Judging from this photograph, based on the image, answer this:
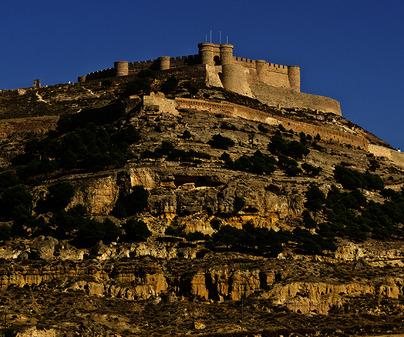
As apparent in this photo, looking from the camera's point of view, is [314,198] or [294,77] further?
[294,77]

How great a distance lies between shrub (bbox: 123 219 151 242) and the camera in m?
66.2

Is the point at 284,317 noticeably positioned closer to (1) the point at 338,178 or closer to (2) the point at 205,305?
(2) the point at 205,305

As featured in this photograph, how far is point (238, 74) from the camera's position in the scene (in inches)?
3686

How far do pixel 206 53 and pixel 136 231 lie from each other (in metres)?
29.0

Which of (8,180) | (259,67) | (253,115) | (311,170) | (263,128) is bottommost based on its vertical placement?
(8,180)

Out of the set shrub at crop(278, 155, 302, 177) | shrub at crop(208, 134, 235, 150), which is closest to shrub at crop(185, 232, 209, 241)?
shrub at crop(278, 155, 302, 177)

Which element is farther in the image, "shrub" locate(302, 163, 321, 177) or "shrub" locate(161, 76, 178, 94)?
"shrub" locate(161, 76, 178, 94)

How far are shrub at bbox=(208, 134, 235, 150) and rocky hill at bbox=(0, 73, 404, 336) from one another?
0.33ft

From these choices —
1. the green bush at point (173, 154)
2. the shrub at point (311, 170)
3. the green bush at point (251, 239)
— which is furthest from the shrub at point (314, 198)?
the green bush at point (173, 154)

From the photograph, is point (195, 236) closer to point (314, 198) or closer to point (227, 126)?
point (314, 198)

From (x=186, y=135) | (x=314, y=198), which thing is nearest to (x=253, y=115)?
(x=186, y=135)

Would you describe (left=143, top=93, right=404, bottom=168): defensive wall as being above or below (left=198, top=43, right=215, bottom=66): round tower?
below

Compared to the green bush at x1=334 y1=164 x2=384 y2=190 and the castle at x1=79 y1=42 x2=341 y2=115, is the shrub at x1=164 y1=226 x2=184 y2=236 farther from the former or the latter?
the castle at x1=79 y1=42 x2=341 y2=115

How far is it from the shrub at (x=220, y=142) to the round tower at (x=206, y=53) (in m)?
15.1
